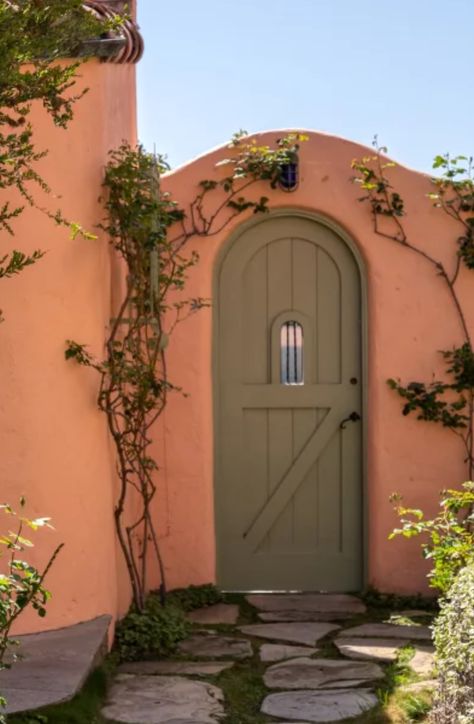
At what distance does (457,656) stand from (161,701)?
162cm

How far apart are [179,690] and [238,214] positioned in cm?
329

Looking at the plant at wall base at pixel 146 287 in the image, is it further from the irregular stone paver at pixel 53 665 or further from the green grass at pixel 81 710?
the green grass at pixel 81 710

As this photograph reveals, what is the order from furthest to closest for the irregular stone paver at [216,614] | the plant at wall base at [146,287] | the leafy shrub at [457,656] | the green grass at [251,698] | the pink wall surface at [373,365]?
1. the pink wall surface at [373,365]
2. the irregular stone paver at [216,614]
3. the plant at wall base at [146,287]
4. the green grass at [251,698]
5. the leafy shrub at [457,656]

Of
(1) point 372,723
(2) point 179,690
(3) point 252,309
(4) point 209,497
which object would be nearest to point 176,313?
(3) point 252,309

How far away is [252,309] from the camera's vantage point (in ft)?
25.7

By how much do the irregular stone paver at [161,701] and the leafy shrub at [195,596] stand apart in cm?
151

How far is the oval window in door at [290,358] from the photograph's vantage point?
7.84 metres

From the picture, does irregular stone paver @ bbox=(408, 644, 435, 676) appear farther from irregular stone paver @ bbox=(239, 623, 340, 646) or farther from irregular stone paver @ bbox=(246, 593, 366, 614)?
irregular stone paver @ bbox=(246, 593, 366, 614)

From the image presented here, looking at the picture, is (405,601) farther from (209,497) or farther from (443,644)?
(443,644)

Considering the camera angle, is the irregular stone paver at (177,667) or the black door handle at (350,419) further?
the black door handle at (350,419)

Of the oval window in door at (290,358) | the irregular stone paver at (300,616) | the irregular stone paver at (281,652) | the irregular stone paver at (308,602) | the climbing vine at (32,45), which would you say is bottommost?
the irregular stone paver at (281,652)

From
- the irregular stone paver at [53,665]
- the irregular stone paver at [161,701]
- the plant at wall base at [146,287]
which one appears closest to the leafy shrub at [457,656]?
the irregular stone paver at [161,701]

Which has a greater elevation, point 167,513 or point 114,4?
point 114,4

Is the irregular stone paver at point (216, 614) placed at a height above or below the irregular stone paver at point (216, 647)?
above
